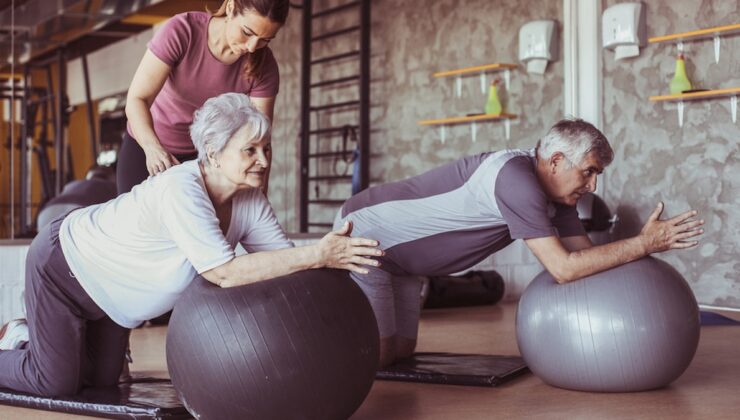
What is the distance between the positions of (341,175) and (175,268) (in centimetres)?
528

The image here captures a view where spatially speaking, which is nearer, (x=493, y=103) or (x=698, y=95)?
(x=698, y=95)

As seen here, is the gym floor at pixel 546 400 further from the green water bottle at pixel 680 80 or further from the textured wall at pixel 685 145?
the green water bottle at pixel 680 80

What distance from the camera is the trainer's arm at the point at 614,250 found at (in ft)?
8.57

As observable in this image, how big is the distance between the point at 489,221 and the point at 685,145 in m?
2.92

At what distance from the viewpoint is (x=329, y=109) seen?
25.2 feet

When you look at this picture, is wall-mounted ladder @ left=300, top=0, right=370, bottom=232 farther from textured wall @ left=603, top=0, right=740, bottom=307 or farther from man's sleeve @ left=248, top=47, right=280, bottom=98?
man's sleeve @ left=248, top=47, right=280, bottom=98

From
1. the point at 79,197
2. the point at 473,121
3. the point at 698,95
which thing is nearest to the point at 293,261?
the point at 79,197

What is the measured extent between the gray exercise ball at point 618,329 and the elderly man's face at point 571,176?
0.29 metres

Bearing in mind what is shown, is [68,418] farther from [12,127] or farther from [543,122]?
[543,122]

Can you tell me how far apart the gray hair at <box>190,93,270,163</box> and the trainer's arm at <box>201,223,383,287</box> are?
31cm

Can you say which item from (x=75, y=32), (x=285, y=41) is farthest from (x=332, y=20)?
(x=75, y=32)

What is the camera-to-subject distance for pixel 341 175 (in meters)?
7.49

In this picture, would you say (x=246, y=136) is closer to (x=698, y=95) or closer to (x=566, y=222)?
(x=566, y=222)

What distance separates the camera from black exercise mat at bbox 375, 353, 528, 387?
2.86 m
